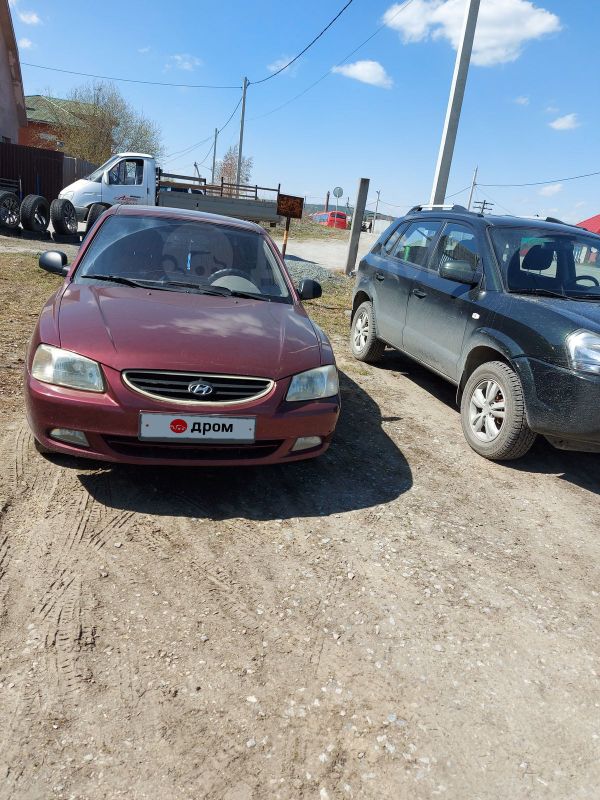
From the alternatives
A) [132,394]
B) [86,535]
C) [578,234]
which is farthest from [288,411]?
[578,234]

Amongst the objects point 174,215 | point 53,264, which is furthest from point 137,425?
point 174,215

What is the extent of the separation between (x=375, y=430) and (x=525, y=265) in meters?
1.76

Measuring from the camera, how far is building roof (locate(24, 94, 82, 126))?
3891 centimetres

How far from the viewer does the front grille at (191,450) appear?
2863 mm

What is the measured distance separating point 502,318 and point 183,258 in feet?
7.73

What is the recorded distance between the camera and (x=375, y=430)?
179 inches

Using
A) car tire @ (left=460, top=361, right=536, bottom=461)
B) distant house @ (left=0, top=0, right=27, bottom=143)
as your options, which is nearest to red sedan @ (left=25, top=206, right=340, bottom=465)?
car tire @ (left=460, top=361, right=536, bottom=461)

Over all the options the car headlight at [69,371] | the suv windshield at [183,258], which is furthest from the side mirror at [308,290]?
the car headlight at [69,371]

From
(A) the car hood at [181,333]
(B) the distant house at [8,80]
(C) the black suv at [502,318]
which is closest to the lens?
(A) the car hood at [181,333]

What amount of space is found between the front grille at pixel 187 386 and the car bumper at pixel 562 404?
1.88 metres

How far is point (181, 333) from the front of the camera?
310cm

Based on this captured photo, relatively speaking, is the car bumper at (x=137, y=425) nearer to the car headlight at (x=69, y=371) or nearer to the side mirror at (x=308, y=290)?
the car headlight at (x=69, y=371)

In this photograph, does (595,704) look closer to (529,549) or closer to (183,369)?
(529,549)

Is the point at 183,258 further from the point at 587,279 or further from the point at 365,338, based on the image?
the point at 587,279
